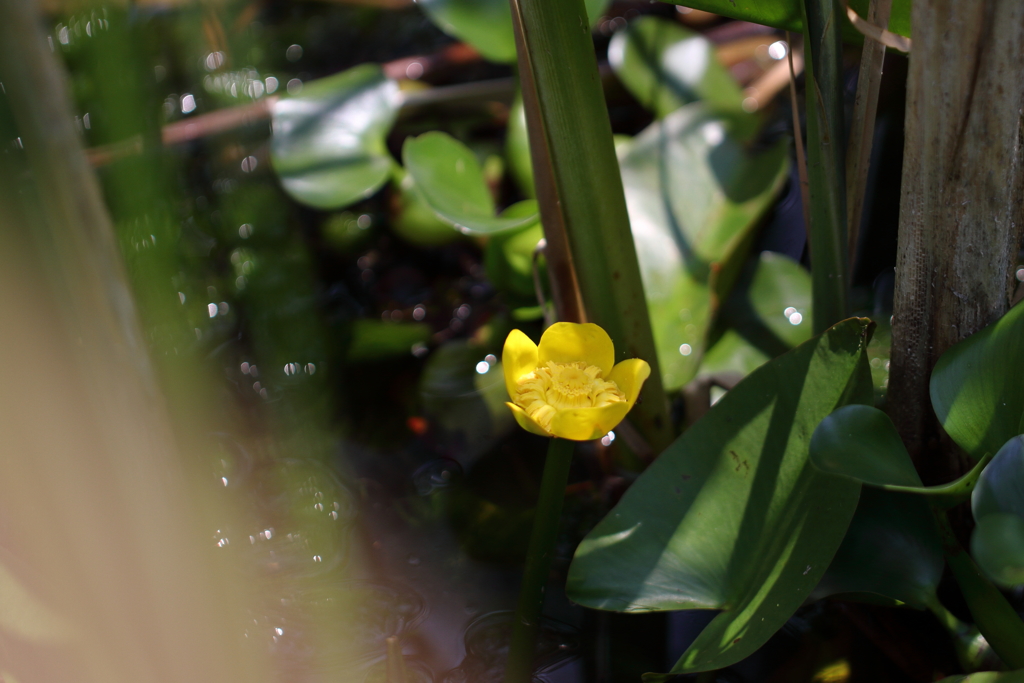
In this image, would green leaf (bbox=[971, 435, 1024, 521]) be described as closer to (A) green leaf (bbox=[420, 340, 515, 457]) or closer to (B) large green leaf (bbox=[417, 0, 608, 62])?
(A) green leaf (bbox=[420, 340, 515, 457])

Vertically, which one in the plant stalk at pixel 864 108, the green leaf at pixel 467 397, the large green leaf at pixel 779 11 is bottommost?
the green leaf at pixel 467 397

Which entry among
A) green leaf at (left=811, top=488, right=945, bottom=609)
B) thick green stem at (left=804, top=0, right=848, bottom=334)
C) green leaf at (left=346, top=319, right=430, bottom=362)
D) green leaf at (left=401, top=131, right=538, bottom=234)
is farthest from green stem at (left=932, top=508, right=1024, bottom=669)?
green leaf at (left=346, top=319, right=430, bottom=362)

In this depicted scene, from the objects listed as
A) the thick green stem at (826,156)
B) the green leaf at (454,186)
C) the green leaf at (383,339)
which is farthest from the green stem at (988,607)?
the green leaf at (383,339)

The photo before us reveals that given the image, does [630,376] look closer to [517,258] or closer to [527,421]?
[527,421]

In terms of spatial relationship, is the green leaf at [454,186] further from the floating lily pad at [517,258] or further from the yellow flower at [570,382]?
the yellow flower at [570,382]

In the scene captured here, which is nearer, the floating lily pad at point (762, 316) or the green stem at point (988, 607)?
the green stem at point (988, 607)

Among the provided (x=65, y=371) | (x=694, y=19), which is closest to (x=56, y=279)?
(x=65, y=371)

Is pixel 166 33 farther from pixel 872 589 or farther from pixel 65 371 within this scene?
pixel 872 589
